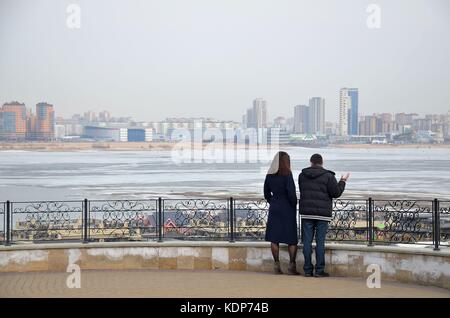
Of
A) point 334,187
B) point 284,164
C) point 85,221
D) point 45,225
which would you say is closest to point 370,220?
point 334,187

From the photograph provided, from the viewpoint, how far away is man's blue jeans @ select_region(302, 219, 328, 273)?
9.94 meters

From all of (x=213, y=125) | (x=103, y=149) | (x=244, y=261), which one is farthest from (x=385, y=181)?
(x=103, y=149)

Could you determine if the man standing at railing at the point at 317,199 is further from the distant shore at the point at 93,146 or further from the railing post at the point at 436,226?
the distant shore at the point at 93,146

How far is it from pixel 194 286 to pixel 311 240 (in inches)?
58.2

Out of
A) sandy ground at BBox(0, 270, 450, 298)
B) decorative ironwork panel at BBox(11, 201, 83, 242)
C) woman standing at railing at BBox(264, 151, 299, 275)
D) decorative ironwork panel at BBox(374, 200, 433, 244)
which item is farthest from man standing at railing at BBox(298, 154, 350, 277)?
decorative ironwork panel at BBox(11, 201, 83, 242)

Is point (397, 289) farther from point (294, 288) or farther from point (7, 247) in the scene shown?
point (7, 247)

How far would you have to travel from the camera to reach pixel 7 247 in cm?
1090

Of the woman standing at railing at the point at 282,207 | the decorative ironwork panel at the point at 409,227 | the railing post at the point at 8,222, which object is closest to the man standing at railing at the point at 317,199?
the woman standing at railing at the point at 282,207

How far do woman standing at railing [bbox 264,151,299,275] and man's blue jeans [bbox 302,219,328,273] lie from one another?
209 mm

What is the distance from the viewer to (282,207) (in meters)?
10.2

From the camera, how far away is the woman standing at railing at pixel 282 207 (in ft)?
33.2

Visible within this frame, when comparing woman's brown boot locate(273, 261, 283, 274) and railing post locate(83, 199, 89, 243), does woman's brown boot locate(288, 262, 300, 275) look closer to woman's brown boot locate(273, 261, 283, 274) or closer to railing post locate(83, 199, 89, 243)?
woman's brown boot locate(273, 261, 283, 274)

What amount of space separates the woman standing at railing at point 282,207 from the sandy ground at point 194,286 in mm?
384
